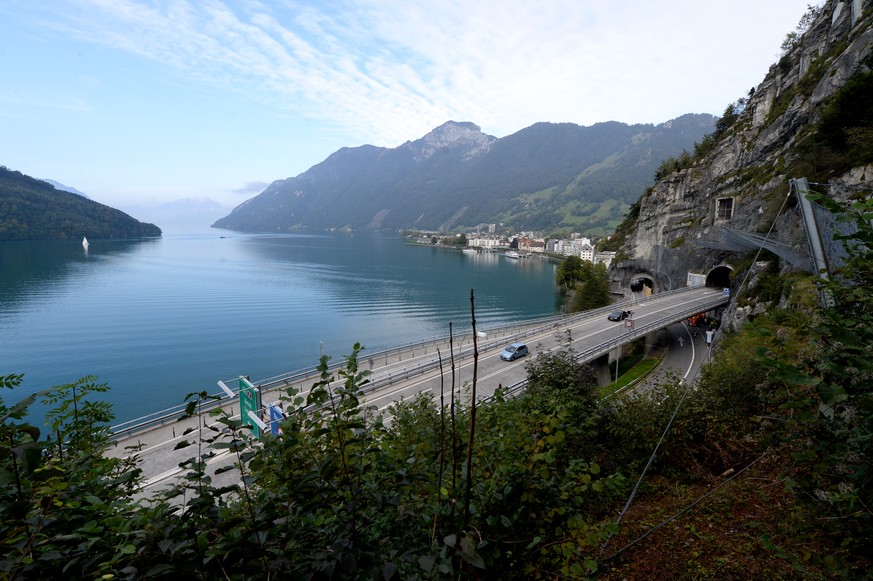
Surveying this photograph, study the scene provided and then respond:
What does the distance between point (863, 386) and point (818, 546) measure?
3.66 metres

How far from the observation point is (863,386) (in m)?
2.24

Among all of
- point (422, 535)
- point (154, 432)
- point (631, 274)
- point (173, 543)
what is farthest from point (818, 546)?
point (631, 274)

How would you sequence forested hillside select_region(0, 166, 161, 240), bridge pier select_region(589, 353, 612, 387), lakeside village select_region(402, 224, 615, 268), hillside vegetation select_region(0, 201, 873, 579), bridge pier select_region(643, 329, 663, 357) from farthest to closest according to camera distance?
lakeside village select_region(402, 224, 615, 268), forested hillside select_region(0, 166, 161, 240), bridge pier select_region(643, 329, 663, 357), bridge pier select_region(589, 353, 612, 387), hillside vegetation select_region(0, 201, 873, 579)

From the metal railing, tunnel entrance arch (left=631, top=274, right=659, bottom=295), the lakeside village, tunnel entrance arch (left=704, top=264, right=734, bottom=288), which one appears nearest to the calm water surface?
the metal railing

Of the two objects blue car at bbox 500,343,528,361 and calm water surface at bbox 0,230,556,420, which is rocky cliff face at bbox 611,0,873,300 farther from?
calm water surface at bbox 0,230,556,420

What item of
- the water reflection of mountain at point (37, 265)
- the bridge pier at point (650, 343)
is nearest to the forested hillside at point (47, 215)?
the water reflection of mountain at point (37, 265)

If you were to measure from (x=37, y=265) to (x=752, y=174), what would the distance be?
412 feet

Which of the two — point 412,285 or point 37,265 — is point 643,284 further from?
point 37,265

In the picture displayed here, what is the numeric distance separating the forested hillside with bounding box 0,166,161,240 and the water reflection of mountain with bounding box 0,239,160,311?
196 inches

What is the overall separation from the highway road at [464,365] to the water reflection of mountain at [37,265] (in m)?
51.3

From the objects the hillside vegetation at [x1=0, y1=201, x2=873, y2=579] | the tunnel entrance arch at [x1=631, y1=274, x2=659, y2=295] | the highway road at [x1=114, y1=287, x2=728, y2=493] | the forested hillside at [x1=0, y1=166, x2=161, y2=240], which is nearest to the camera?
the hillside vegetation at [x1=0, y1=201, x2=873, y2=579]

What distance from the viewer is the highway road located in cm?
1601

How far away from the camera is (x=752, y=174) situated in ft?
133

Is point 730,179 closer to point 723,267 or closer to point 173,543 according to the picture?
point 723,267
